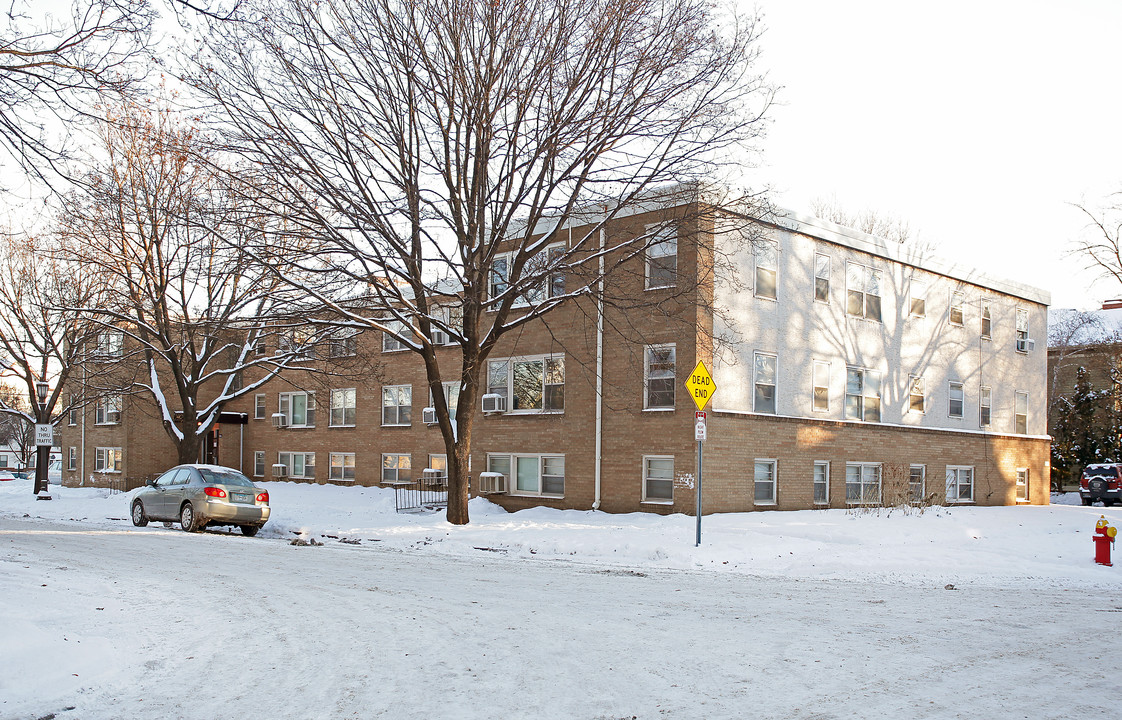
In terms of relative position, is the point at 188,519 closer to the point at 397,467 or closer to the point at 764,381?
the point at 397,467

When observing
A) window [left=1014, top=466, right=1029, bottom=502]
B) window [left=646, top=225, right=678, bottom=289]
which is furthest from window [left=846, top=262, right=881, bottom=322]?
window [left=1014, top=466, right=1029, bottom=502]

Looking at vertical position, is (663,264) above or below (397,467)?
above

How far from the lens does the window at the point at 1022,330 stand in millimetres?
33875

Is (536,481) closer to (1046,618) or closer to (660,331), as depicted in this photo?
(660,331)

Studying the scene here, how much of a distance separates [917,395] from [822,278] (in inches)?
243

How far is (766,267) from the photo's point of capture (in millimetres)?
24250

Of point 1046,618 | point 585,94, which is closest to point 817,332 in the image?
point 585,94

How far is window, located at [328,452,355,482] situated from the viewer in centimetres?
3522

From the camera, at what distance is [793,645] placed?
8.04 m

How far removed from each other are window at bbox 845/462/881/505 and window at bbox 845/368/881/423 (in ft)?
4.60

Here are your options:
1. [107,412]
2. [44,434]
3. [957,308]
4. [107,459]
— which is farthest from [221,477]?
[107,412]

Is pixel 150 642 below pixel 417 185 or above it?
below

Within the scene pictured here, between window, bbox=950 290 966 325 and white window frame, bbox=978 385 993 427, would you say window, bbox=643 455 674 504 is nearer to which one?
window, bbox=950 290 966 325

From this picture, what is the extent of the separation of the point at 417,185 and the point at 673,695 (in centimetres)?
1419
